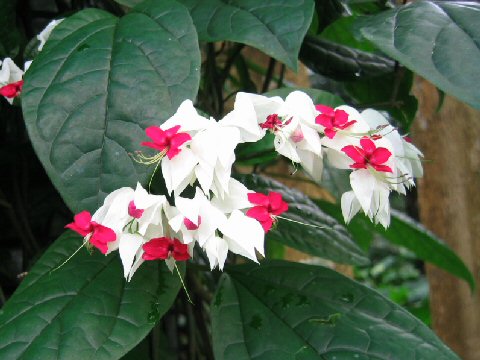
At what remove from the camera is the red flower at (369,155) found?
549 mm

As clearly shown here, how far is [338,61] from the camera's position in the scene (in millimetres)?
937

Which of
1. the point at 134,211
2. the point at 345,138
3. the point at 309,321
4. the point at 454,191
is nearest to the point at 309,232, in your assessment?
the point at 309,321

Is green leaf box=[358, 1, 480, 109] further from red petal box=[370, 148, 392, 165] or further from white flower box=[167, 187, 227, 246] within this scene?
white flower box=[167, 187, 227, 246]

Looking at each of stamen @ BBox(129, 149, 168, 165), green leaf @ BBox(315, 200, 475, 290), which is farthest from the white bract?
green leaf @ BBox(315, 200, 475, 290)

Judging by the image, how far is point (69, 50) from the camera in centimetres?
59

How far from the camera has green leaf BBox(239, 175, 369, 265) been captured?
836 millimetres

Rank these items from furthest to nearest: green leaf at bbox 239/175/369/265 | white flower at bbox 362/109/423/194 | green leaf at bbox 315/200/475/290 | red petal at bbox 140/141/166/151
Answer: green leaf at bbox 315/200/475/290, green leaf at bbox 239/175/369/265, white flower at bbox 362/109/423/194, red petal at bbox 140/141/166/151

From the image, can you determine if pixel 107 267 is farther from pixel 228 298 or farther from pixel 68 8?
pixel 68 8

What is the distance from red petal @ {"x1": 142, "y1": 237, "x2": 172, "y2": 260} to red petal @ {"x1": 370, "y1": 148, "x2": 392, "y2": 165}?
19 centimetres

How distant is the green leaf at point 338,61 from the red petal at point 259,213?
46cm

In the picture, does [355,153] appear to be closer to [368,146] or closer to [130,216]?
[368,146]

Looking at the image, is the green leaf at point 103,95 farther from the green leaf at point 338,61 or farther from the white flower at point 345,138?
the green leaf at point 338,61

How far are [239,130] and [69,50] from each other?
0.61 ft

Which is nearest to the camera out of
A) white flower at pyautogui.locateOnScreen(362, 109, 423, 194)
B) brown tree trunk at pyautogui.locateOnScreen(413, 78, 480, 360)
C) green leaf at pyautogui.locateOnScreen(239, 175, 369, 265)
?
white flower at pyautogui.locateOnScreen(362, 109, 423, 194)
